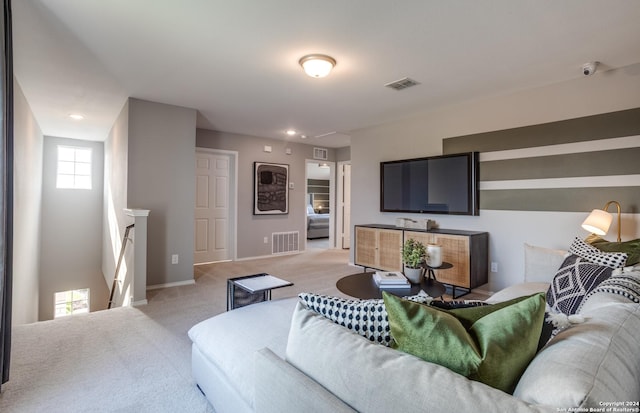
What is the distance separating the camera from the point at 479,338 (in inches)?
31.9

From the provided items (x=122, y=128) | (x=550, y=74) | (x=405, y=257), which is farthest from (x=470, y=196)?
(x=122, y=128)

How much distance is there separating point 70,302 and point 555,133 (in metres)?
8.82

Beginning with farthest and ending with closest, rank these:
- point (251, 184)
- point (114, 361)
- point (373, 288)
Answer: point (251, 184)
point (373, 288)
point (114, 361)

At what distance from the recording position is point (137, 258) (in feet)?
11.2

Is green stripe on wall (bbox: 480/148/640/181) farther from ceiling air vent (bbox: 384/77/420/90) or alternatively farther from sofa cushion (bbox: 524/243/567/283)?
ceiling air vent (bbox: 384/77/420/90)

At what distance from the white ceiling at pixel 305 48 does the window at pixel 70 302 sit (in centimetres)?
431

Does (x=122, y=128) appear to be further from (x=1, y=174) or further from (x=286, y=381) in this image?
(x=286, y=381)

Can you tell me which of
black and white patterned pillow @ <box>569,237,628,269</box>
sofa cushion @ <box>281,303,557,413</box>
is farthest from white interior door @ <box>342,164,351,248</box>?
sofa cushion @ <box>281,303,557,413</box>

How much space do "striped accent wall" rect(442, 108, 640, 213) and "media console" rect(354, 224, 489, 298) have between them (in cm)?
55

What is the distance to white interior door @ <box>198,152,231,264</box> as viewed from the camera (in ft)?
18.0

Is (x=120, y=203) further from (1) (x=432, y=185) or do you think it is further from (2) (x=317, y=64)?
(1) (x=432, y=185)

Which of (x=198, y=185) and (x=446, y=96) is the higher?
(x=446, y=96)

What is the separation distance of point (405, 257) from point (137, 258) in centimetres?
280

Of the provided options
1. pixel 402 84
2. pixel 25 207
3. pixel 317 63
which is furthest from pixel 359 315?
pixel 25 207
